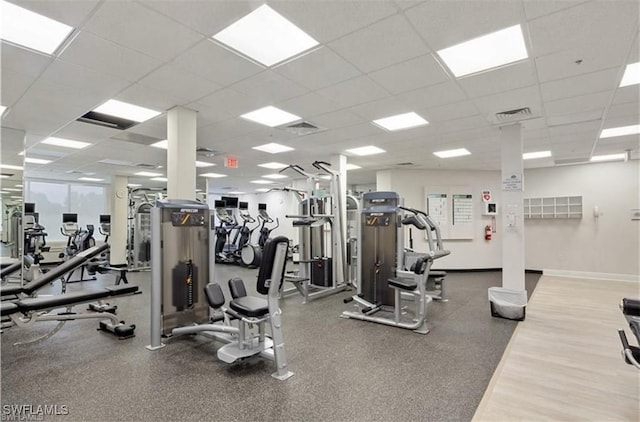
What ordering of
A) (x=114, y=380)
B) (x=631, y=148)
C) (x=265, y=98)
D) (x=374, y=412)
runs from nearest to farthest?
(x=374, y=412) → (x=114, y=380) → (x=265, y=98) → (x=631, y=148)

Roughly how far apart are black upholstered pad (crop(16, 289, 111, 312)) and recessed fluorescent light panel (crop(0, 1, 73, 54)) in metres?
2.11

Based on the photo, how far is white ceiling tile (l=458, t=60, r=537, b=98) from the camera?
2879 millimetres

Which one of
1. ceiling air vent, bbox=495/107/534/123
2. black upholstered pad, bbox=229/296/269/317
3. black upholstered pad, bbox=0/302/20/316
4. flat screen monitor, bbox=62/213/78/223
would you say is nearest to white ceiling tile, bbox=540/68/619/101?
ceiling air vent, bbox=495/107/534/123

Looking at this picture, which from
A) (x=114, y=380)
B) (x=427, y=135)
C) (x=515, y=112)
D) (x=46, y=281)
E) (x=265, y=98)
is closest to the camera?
(x=114, y=380)

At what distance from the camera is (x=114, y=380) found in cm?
254

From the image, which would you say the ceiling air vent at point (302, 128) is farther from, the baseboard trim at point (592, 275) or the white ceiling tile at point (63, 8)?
the baseboard trim at point (592, 275)

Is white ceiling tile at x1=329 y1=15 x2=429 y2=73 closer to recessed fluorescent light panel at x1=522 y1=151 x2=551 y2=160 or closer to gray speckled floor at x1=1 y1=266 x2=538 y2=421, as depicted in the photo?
gray speckled floor at x1=1 y1=266 x2=538 y2=421

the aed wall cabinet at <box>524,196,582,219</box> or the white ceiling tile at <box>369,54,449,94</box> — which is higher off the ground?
the white ceiling tile at <box>369,54,449,94</box>

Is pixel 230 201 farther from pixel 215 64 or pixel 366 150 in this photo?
pixel 215 64

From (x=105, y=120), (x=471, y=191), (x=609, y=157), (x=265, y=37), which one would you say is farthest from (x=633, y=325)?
(x=471, y=191)

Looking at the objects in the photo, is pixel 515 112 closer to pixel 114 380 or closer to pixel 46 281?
pixel 114 380

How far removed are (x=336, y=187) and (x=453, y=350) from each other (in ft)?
10.8

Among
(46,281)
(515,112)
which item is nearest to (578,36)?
(515,112)

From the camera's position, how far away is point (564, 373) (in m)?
2.71
